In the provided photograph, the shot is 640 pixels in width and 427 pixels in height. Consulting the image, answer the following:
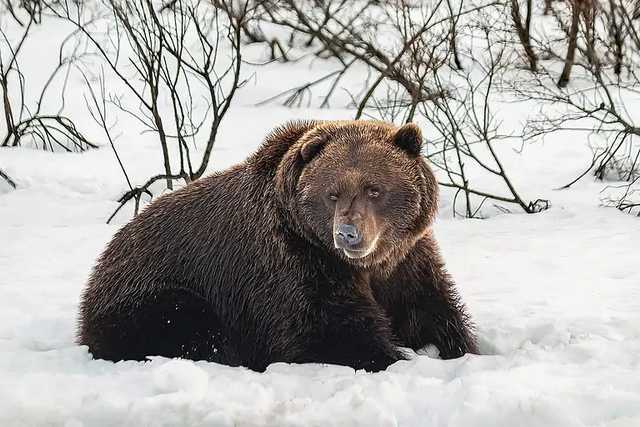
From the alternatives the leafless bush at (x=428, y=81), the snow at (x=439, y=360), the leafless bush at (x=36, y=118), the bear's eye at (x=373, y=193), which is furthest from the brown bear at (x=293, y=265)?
the leafless bush at (x=36, y=118)

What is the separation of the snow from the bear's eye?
0.81 meters

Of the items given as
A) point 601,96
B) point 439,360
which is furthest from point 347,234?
point 601,96

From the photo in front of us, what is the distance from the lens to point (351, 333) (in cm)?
466

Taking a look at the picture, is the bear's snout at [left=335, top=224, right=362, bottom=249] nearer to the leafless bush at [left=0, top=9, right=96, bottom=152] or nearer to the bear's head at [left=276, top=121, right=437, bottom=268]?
the bear's head at [left=276, top=121, right=437, bottom=268]

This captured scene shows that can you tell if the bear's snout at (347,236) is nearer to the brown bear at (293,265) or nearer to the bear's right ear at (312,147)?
the brown bear at (293,265)

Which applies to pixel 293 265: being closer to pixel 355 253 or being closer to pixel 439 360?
pixel 355 253

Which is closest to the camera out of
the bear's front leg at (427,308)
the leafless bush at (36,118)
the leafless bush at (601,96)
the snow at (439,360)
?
the snow at (439,360)

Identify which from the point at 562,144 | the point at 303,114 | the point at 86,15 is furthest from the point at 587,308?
the point at 86,15

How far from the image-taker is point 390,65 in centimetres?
997

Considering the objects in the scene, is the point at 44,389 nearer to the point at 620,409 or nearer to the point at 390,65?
the point at 620,409

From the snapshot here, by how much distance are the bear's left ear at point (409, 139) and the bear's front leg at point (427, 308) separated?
562mm

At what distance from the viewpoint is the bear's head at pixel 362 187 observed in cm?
443

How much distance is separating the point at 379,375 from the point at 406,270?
0.80m

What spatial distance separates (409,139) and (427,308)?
966 millimetres
